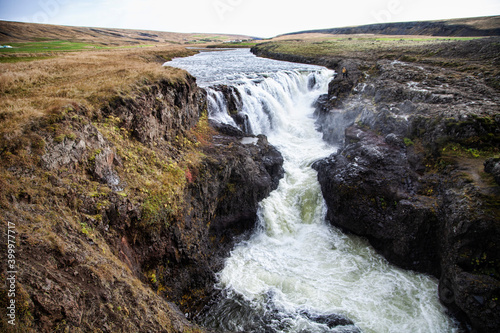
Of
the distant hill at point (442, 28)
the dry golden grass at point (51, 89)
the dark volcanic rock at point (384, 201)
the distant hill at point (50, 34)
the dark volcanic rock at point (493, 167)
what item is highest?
the distant hill at point (442, 28)

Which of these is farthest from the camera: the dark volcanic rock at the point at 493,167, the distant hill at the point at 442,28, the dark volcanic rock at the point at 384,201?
the distant hill at the point at 442,28

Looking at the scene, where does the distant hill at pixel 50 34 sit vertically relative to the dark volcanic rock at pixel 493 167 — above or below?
above

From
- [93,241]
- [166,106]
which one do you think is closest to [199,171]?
[166,106]

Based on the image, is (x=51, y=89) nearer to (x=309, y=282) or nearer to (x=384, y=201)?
(x=309, y=282)

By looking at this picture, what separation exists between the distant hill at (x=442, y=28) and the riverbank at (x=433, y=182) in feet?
231

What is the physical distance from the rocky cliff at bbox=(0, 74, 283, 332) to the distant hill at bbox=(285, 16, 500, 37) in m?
84.9

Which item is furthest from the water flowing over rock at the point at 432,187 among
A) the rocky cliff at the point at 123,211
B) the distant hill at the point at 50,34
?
the distant hill at the point at 50,34

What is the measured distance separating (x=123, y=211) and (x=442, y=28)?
118 meters

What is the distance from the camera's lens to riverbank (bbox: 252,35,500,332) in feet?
29.2

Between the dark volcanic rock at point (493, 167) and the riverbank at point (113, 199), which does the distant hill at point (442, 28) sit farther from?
the riverbank at point (113, 199)

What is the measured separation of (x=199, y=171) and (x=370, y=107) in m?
14.9

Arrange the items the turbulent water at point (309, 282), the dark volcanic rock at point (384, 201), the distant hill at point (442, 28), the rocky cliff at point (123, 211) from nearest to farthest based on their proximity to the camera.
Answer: the rocky cliff at point (123, 211) < the turbulent water at point (309, 282) < the dark volcanic rock at point (384, 201) < the distant hill at point (442, 28)

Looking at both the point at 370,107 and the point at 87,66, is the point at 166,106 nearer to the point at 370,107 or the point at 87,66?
the point at 87,66

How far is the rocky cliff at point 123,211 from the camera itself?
503 centimetres
